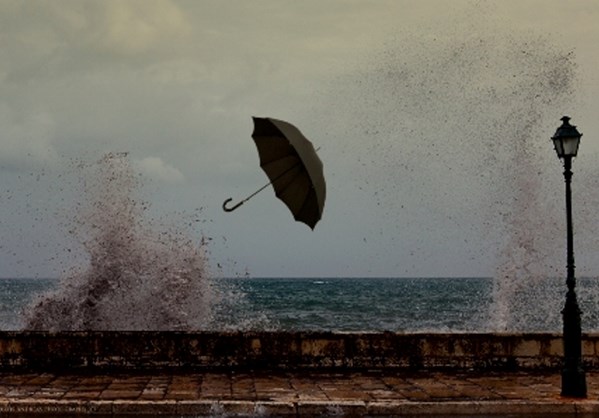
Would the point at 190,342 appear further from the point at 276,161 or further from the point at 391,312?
the point at 391,312

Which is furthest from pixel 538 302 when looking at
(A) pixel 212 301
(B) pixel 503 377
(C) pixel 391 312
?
(B) pixel 503 377

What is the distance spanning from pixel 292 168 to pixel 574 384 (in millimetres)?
4126

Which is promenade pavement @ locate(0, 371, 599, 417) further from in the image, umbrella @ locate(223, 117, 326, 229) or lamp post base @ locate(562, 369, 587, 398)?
umbrella @ locate(223, 117, 326, 229)

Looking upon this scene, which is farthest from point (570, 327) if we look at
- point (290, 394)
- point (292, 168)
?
point (292, 168)

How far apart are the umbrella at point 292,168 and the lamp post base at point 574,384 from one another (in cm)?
341

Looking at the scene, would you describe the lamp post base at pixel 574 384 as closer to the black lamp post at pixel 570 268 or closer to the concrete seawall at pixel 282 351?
the black lamp post at pixel 570 268

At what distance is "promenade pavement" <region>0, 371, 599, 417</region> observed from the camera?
28.1 ft

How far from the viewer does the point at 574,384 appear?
9445 millimetres

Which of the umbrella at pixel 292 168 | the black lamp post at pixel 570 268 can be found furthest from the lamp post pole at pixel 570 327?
the umbrella at pixel 292 168

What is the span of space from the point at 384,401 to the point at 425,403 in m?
0.45

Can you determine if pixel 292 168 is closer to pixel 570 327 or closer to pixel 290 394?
pixel 290 394

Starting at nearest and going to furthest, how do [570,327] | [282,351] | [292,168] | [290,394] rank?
[290,394] → [570,327] → [292,168] → [282,351]

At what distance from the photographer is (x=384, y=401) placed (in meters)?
8.98

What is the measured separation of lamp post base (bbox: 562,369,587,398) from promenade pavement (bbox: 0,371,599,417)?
0.15 m
